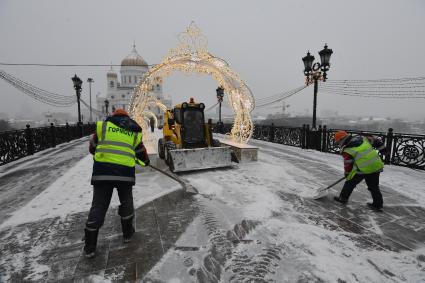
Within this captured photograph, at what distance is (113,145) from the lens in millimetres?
2736

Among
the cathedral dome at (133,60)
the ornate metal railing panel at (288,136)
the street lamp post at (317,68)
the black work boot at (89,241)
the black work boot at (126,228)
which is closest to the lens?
the black work boot at (89,241)

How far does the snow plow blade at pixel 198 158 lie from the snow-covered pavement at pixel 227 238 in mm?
1199

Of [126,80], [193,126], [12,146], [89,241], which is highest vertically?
[126,80]

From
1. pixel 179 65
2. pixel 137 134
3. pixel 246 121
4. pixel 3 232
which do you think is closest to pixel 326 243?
pixel 137 134

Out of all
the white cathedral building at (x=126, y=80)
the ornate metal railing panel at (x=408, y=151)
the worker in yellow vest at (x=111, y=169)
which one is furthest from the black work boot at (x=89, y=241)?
the white cathedral building at (x=126, y=80)

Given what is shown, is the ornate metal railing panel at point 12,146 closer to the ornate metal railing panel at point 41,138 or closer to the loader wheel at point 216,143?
the ornate metal railing panel at point 41,138

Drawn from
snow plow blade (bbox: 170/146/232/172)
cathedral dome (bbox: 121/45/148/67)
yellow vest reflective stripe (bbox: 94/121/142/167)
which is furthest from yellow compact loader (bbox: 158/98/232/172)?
cathedral dome (bbox: 121/45/148/67)

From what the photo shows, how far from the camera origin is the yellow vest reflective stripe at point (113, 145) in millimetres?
2714

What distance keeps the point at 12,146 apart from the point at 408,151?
46.9 feet

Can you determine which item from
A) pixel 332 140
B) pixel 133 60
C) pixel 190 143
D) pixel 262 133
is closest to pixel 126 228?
pixel 190 143

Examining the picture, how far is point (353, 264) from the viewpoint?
A: 251 centimetres

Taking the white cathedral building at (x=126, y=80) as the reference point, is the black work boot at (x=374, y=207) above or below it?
below

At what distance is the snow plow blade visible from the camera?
6.29 meters

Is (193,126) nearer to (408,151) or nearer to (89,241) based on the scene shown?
(89,241)
